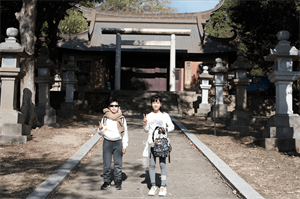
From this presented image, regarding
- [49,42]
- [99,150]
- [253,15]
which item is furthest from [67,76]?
[253,15]

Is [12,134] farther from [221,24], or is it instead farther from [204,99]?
[221,24]

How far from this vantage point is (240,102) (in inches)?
477

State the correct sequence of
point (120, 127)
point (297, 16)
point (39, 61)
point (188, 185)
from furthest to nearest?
1. point (297, 16)
2. point (39, 61)
3. point (188, 185)
4. point (120, 127)

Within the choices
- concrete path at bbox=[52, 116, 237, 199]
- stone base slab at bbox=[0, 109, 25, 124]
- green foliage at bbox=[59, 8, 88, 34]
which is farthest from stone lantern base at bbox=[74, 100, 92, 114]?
green foliage at bbox=[59, 8, 88, 34]

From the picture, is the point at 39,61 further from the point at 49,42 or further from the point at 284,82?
the point at 284,82

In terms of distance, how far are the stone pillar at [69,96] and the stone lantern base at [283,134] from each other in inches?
402

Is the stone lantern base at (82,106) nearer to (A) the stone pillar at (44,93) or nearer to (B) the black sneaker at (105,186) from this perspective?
(A) the stone pillar at (44,93)

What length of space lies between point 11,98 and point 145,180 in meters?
5.12

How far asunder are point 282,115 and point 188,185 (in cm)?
437

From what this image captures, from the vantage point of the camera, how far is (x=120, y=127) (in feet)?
14.0

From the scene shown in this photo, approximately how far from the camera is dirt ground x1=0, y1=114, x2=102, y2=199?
4.30m

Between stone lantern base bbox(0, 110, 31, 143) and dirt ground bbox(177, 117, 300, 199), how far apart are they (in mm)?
5325

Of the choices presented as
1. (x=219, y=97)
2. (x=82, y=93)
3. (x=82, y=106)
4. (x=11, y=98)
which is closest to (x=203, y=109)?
(x=219, y=97)

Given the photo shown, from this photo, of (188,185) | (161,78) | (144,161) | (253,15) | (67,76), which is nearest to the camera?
(188,185)
